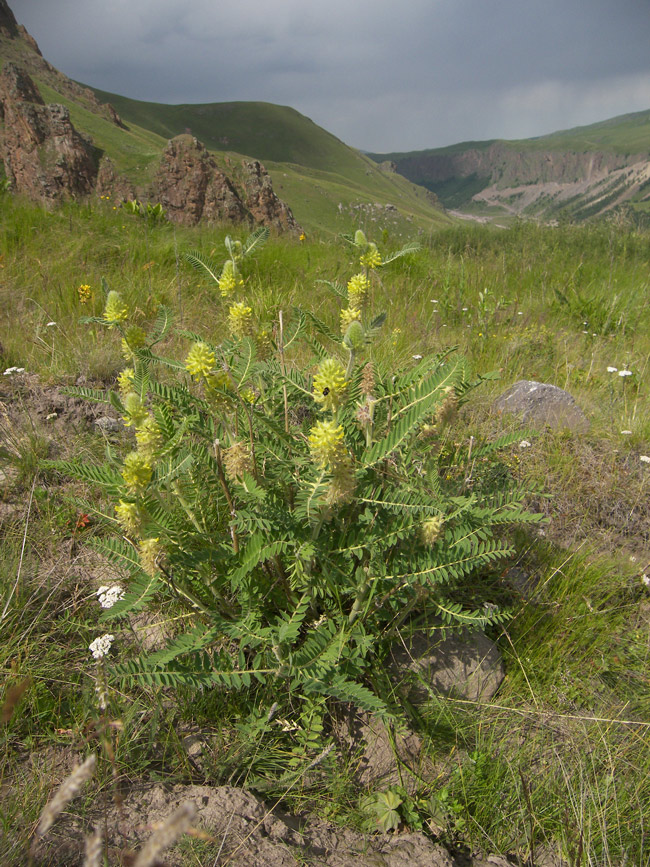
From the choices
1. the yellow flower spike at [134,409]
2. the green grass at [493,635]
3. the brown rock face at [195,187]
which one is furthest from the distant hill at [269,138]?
the yellow flower spike at [134,409]

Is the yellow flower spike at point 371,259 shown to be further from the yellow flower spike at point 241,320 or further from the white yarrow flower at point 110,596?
the white yarrow flower at point 110,596

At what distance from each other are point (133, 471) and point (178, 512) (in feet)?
1.91

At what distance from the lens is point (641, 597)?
7.81 ft

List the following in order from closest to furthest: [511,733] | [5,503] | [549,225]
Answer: [511,733] < [5,503] < [549,225]

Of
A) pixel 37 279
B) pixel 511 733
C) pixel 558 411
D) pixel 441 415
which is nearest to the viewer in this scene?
pixel 511 733

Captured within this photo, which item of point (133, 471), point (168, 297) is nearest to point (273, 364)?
point (133, 471)

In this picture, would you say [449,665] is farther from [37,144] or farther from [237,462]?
[37,144]

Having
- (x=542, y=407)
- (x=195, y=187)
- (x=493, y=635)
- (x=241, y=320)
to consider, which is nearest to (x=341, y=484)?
(x=241, y=320)

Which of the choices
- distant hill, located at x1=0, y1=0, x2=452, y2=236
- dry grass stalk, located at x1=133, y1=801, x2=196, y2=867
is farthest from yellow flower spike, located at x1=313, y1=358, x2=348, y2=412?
distant hill, located at x1=0, y1=0, x2=452, y2=236

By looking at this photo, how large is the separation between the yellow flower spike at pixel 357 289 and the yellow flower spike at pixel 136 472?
0.95 m

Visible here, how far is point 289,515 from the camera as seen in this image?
148 centimetres

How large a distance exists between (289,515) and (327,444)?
36 centimetres

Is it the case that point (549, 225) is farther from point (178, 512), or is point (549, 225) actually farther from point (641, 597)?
point (178, 512)

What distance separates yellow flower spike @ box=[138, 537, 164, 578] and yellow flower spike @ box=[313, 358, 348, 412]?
60 cm
